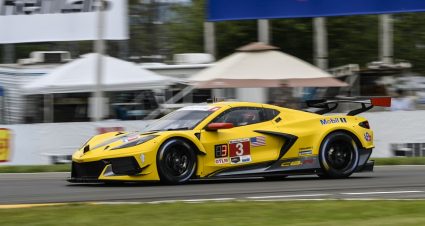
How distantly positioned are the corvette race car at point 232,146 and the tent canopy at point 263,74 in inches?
319

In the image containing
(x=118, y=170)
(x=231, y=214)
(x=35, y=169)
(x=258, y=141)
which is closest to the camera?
(x=231, y=214)

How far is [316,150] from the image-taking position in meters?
Result: 12.6

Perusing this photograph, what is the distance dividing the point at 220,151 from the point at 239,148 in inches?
12.7

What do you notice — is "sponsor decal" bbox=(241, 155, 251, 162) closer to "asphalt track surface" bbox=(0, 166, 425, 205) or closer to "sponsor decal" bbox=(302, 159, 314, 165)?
"asphalt track surface" bbox=(0, 166, 425, 205)

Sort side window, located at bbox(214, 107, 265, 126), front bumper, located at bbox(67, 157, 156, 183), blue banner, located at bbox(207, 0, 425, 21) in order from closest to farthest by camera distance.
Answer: front bumper, located at bbox(67, 157, 156, 183) < side window, located at bbox(214, 107, 265, 126) < blue banner, located at bbox(207, 0, 425, 21)

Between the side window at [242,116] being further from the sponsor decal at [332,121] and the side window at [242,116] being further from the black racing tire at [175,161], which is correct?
the sponsor decal at [332,121]

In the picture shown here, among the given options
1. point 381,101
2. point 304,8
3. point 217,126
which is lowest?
point 217,126

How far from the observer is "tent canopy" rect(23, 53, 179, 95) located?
2202 centimetres

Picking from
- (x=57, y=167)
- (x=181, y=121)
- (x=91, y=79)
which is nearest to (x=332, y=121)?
(x=181, y=121)

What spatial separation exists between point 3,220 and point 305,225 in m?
→ 2.81

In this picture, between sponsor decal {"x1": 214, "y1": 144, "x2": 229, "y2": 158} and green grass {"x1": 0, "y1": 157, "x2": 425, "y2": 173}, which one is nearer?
sponsor decal {"x1": 214, "y1": 144, "x2": 229, "y2": 158}

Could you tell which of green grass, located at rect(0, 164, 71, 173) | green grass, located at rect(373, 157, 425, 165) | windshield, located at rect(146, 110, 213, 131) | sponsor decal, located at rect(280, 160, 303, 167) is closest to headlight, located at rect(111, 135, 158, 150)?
windshield, located at rect(146, 110, 213, 131)

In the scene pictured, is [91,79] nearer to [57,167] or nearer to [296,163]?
[57,167]

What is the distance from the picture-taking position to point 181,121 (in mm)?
12164
